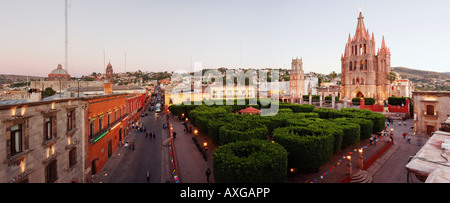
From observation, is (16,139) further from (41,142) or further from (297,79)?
(297,79)

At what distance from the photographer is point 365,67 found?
216ft

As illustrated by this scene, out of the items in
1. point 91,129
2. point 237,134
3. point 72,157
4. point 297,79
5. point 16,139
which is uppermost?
point 297,79

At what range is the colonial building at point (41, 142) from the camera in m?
7.95

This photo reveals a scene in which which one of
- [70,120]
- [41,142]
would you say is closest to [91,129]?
[70,120]

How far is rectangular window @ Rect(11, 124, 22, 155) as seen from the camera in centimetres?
831

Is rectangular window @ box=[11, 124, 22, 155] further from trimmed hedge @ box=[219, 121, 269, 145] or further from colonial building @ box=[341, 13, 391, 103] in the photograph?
colonial building @ box=[341, 13, 391, 103]

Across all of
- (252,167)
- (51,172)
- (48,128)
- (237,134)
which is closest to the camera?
(252,167)

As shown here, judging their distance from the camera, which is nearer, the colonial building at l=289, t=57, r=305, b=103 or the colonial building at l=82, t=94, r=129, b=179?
the colonial building at l=82, t=94, r=129, b=179

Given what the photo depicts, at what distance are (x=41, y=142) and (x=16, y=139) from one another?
1.40 m

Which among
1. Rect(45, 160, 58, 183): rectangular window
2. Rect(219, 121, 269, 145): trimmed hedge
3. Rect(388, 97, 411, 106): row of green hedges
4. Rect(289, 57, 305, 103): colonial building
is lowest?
Rect(45, 160, 58, 183): rectangular window

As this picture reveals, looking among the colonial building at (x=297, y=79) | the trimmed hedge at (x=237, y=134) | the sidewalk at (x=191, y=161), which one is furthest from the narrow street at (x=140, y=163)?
the colonial building at (x=297, y=79)

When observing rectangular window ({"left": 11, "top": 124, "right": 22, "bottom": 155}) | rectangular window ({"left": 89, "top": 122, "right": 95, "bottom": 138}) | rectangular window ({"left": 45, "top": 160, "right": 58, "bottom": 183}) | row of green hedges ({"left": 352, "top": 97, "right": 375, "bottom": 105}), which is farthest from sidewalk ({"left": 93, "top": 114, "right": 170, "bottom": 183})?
row of green hedges ({"left": 352, "top": 97, "right": 375, "bottom": 105})
